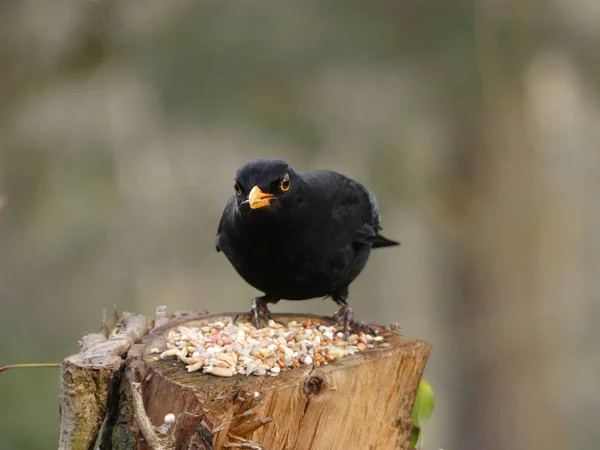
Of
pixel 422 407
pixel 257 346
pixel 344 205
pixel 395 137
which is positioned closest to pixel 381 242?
pixel 344 205

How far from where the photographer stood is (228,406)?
289 cm

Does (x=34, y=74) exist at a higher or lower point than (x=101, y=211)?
higher

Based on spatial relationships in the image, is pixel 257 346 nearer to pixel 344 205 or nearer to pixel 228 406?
pixel 228 406

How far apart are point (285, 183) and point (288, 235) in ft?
1.03

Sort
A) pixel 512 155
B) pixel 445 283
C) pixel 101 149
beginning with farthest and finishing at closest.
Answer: pixel 101 149 < pixel 445 283 < pixel 512 155

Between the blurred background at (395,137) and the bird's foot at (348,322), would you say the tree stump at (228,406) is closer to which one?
the bird's foot at (348,322)

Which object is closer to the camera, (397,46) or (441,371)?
(397,46)

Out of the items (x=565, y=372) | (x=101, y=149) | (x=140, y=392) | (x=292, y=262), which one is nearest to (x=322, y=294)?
(x=292, y=262)

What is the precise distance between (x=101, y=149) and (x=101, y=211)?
784 millimetres

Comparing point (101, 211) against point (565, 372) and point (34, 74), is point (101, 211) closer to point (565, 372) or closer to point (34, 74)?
point (34, 74)

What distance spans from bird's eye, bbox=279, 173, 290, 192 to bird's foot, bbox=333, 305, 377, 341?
757mm

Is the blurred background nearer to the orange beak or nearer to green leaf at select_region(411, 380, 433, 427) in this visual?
the orange beak

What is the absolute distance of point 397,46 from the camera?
8320mm

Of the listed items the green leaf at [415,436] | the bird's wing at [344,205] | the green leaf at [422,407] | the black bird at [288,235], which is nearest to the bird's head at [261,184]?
the black bird at [288,235]
